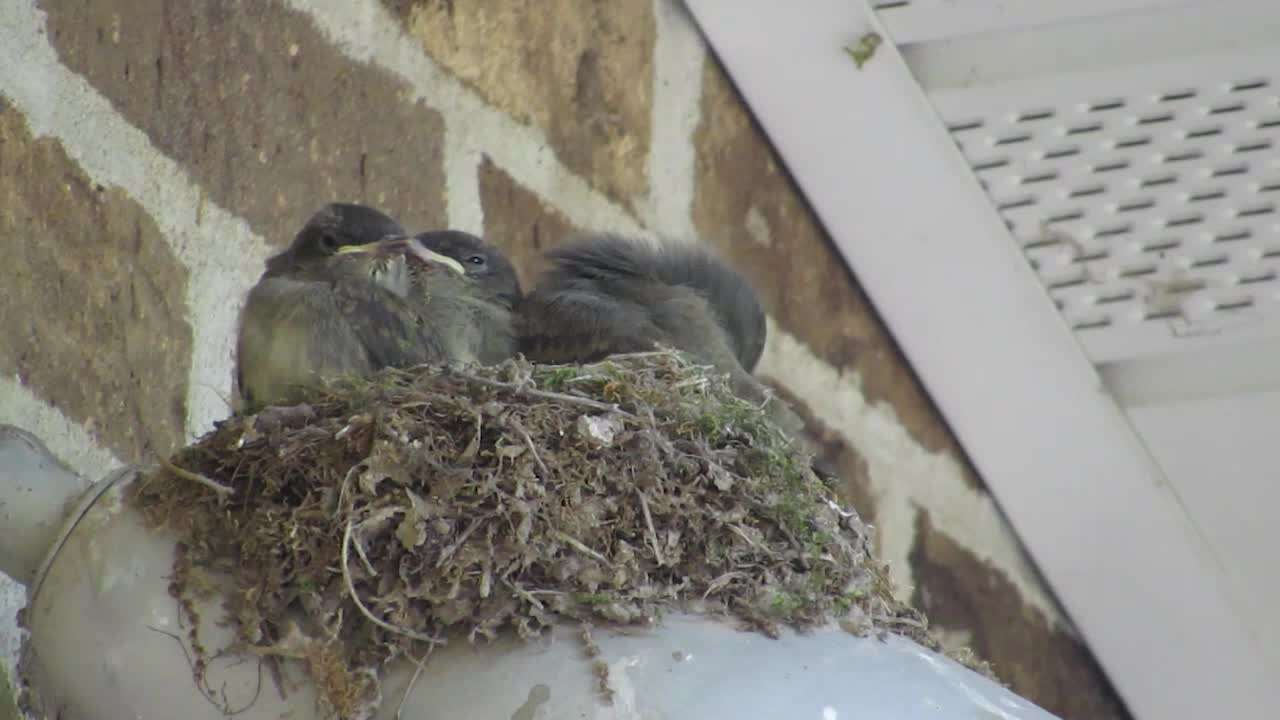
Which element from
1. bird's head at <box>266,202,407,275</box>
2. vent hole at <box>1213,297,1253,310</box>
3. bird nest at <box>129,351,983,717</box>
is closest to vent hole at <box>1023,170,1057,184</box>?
vent hole at <box>1213,297,1253,310</box>

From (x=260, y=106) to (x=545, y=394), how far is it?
664mm

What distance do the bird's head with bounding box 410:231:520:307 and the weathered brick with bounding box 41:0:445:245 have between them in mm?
140

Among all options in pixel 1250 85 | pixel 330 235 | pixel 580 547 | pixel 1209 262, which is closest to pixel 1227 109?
pixel 1250 85

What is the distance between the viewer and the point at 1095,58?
2.62 m

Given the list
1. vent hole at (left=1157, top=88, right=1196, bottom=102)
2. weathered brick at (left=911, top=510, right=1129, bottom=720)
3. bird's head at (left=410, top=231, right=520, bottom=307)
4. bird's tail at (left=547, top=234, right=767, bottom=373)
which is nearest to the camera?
bird's head at (left=410, top=231, right=520, bottom=307)

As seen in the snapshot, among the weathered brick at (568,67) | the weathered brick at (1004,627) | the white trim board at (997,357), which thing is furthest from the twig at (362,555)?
the weathered brick at (1004,627)

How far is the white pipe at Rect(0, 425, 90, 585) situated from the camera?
1.40m

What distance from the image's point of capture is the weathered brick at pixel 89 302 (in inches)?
64.1

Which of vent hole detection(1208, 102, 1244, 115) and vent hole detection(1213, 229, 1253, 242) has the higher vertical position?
vent hole detection(1208, 102, 1244, 115)

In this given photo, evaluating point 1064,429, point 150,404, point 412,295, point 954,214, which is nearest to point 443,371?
point 150,404

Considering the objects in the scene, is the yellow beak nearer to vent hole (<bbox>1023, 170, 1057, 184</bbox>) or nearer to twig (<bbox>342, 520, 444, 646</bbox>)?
twig (<bbox>342, 520, 444, 646</bbox>)

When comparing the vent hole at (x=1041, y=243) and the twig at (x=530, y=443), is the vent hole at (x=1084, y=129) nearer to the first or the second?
the vent hole at (x=1041, y=243)

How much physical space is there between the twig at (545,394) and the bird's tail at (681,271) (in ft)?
2.41

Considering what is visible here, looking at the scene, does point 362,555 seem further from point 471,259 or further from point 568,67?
point 568,67
